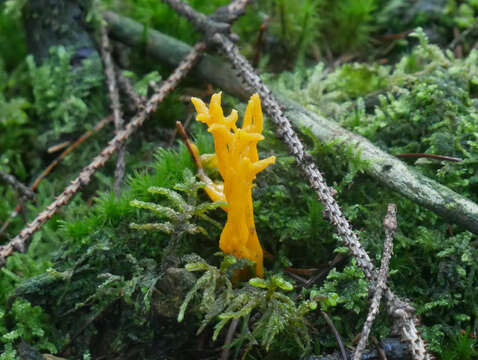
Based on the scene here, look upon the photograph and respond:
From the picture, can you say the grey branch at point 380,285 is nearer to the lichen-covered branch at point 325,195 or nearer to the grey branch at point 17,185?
the lichen-covered branch at point 325,195

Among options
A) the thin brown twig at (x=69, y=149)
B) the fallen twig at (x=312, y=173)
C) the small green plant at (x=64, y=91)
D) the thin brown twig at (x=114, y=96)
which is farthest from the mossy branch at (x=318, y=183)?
the thin brown twig at (x=69, y=149)

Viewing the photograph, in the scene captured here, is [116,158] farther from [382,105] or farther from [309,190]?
[382,105]

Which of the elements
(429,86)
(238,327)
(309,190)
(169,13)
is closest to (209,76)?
(169,13)

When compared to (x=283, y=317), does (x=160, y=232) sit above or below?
above

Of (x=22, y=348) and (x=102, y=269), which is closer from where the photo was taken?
(x=22, y=348)

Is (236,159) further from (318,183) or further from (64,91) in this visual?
(64,91)

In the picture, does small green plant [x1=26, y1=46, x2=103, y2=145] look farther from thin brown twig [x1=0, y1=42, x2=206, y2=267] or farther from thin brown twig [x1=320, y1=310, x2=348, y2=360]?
thin brown twig [x1=320, y1=310, x2=348, y2=360]

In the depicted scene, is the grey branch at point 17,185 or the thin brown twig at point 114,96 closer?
the thin brown twig at point 114,96
